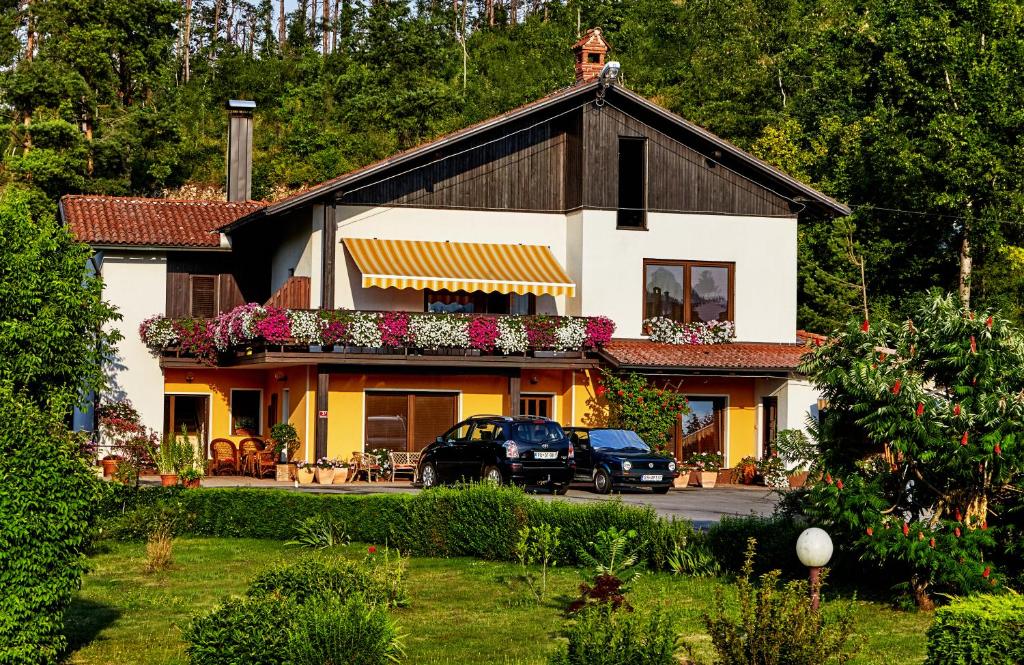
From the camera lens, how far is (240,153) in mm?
42562

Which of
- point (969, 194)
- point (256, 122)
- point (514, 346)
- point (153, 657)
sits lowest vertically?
point (153, 657)

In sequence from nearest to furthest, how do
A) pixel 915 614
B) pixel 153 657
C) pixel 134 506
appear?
pixel 153 657 < pixel 915 614 < pixel 134 506

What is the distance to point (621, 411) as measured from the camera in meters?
35.4

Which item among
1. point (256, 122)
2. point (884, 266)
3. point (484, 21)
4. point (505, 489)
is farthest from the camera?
point (484, 21)

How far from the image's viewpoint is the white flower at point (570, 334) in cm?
3531

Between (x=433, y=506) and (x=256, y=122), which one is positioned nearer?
(x=433, y=506)

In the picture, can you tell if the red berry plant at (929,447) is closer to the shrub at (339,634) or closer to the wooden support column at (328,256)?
the shrub at (339,634)

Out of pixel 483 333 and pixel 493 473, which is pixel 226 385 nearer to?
pixel 483 333

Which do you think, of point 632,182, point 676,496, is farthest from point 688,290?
point 676,496

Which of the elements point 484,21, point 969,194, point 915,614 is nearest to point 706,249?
point 969,194

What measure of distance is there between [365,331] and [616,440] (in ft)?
21.6

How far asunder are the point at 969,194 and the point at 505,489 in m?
35.4

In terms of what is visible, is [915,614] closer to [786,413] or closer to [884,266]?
[786,413]

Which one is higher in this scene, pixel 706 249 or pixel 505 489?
pixel 706 249
